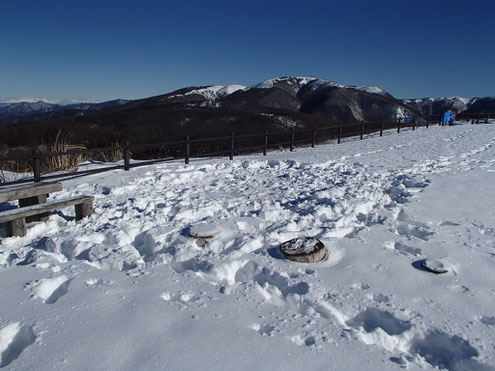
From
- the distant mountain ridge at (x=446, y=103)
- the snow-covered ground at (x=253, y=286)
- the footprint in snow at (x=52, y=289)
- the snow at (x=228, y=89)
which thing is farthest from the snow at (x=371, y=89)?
the footprint in snow at (x=52, y=289)

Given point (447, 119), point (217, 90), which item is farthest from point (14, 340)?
point (217, 90)

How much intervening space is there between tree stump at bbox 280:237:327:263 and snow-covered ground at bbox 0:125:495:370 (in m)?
0.08

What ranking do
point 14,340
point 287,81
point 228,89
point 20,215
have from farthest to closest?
point 287,81 → point 228,89 → point 20,215 → point 14,340

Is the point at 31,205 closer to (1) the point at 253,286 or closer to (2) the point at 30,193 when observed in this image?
(2) the point at 30,193

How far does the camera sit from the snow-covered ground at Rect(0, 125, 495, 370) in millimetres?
2387

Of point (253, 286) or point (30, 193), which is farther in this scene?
point (30, 193)

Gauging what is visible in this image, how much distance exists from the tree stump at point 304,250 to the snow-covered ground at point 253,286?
0.08 meters

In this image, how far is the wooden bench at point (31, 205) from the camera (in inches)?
168

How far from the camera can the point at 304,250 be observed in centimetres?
374

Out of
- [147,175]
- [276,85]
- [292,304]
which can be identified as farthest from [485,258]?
[276,85]

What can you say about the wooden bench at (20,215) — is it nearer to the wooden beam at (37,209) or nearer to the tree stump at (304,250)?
the wooden beam at (37,209)

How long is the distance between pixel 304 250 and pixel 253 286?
79cm

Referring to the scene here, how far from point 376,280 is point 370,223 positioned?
1.68 metres

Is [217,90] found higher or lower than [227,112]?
higher
